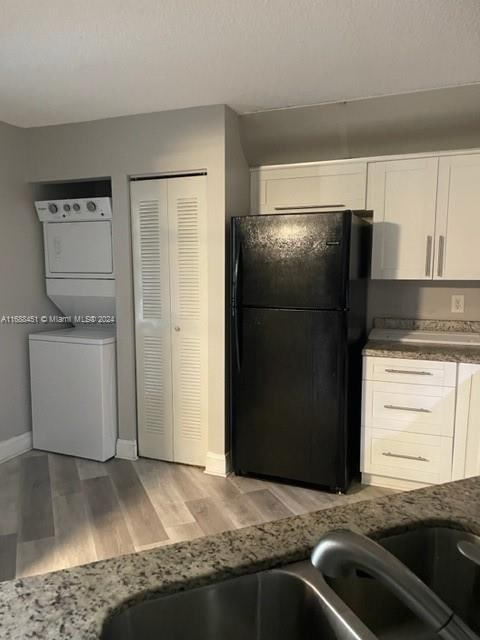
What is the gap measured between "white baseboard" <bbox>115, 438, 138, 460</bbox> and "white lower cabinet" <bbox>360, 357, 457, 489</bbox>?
159cm

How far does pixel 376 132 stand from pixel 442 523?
2.70 m

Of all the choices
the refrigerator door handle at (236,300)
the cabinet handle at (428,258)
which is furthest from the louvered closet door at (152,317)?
the cabinet handle at (428,258)

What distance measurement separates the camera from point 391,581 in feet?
1.92

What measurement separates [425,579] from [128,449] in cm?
271

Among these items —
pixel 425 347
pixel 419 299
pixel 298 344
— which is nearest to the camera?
pixel 298 344

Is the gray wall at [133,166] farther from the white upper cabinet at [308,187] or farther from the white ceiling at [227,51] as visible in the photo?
the white upper cabinet at [308,187]

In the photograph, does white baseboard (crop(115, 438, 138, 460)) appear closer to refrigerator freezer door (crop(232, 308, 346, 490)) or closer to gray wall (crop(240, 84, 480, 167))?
refrigerator freezer door (crop(232, 308, 346, 490))

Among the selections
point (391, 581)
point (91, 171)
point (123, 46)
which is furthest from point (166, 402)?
point (391, 581)

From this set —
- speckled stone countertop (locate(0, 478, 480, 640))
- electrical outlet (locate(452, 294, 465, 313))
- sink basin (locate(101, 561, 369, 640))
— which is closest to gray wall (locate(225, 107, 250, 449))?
electrical outlet (locate(452, 294, 465, 313))

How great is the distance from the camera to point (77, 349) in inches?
127

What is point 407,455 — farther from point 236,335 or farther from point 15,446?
point 15,446

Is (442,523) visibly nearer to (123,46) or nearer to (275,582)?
(275,582)

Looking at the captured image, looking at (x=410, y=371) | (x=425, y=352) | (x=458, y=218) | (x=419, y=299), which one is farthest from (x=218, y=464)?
(x=458, y=218)

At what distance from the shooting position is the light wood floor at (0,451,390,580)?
2.25m
